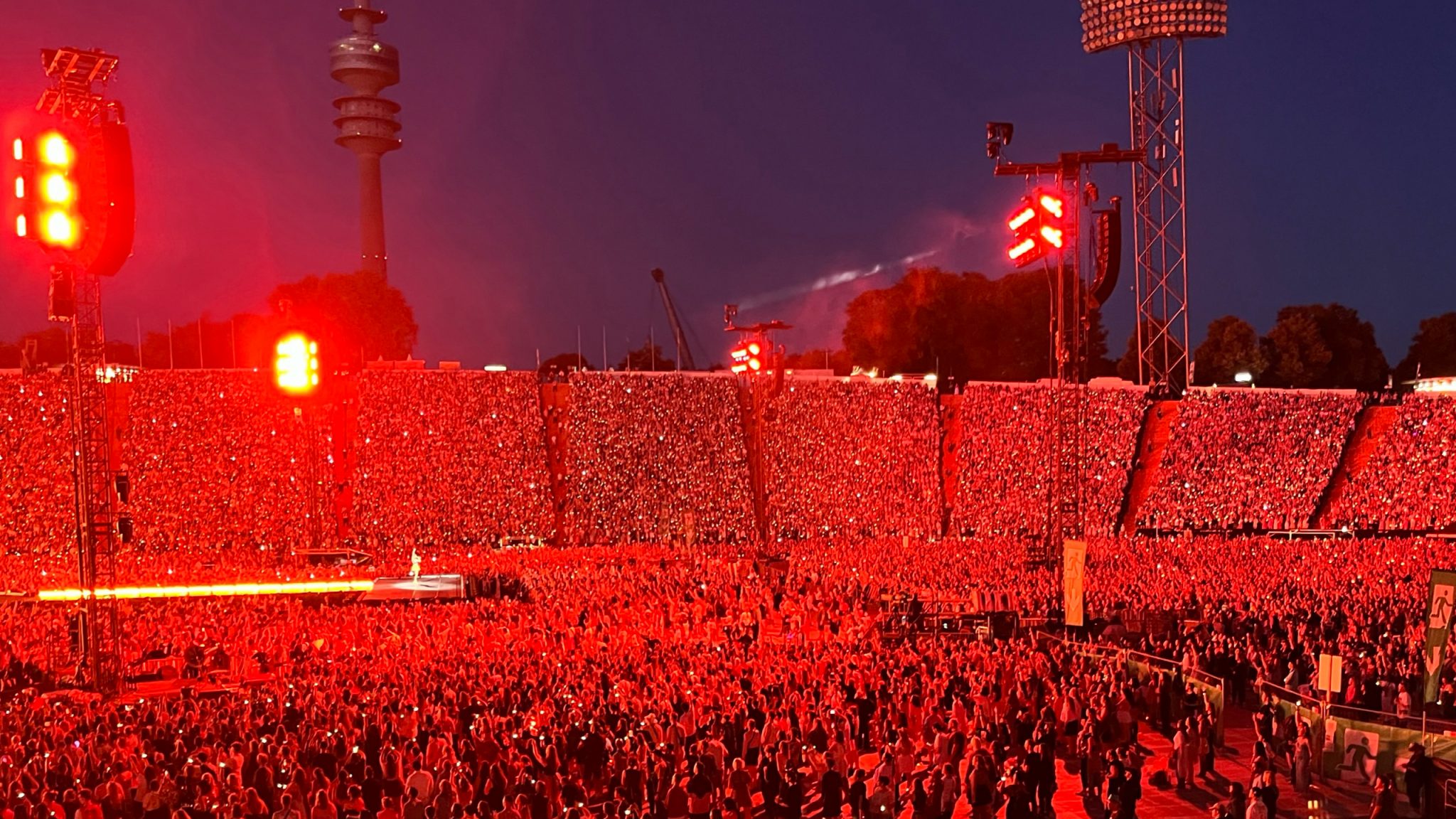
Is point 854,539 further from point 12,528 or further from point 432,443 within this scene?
point 12,528

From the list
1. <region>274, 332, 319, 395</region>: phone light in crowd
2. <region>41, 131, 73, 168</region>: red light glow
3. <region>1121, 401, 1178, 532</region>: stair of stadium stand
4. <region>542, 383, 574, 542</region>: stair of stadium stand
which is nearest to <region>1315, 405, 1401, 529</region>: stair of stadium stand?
<region>1121, 401, 1178, 532</region>: stair of stadium stand

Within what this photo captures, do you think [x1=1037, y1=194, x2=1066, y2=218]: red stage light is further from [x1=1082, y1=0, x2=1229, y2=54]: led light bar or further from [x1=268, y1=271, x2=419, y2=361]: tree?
[x1=268, y1=271, x2=419, y2=361]: tree

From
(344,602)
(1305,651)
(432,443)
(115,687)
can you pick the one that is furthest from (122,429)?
(1305,651)

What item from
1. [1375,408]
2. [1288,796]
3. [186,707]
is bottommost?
[1288,796]

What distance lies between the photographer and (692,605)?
23.2 meters

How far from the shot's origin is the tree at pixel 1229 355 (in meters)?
66.2

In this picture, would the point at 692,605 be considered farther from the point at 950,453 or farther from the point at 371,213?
the point at 371,213

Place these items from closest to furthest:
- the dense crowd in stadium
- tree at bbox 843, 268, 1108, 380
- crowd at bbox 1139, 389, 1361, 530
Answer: the dense crowd in stadium → crowd at bbox 1139, 389, 1361, 530 → tree at bbox 843, 268, 1108, 380

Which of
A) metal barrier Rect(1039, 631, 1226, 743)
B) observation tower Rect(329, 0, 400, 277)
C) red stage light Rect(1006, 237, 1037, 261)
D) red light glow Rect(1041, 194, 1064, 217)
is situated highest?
observation tower Rect(329, 0, 400, 277)

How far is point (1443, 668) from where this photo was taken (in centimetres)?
1711

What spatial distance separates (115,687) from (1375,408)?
44.0 m

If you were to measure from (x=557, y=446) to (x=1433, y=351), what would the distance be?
176ft

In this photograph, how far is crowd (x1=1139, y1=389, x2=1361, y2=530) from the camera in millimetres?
43000

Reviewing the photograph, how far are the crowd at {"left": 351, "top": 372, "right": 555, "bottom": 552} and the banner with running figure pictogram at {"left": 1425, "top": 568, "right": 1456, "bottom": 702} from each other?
28.7 metres
